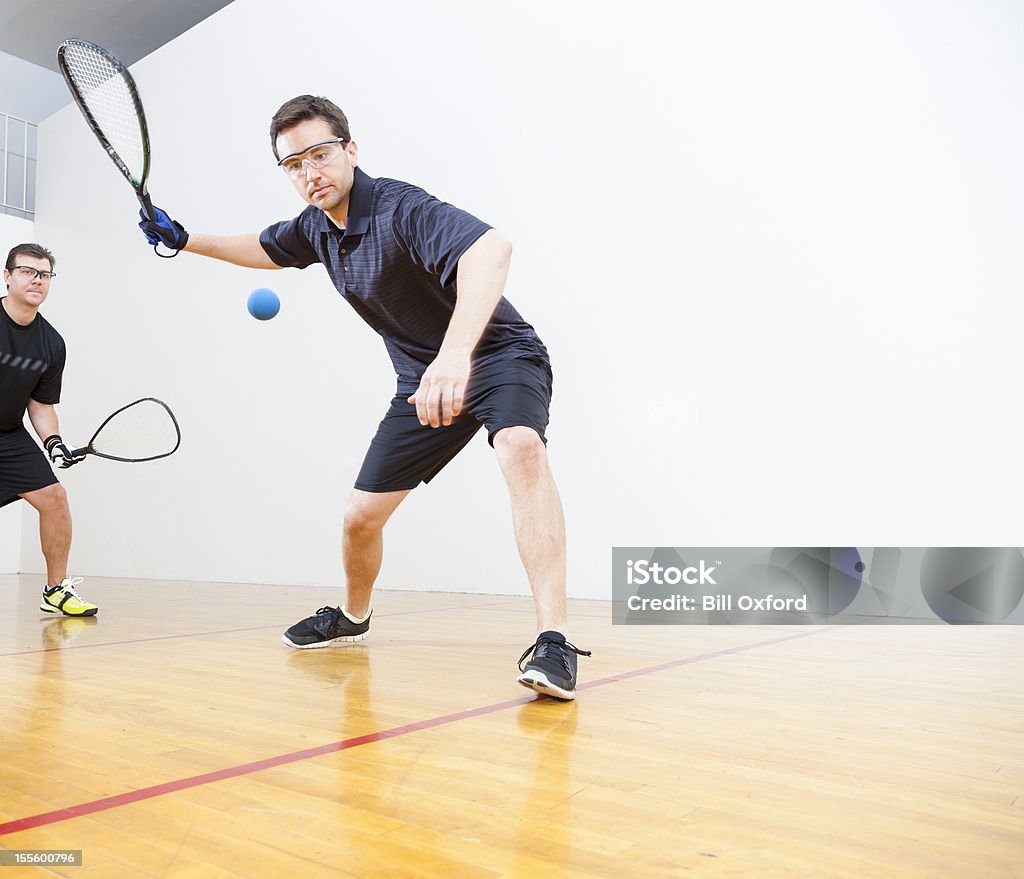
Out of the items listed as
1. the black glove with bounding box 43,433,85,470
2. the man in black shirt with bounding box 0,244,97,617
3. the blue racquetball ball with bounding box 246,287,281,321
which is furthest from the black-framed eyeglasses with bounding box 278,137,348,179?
the blue racquetball ball with bounding box 246,287,281,321

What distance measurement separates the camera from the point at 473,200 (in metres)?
3.71

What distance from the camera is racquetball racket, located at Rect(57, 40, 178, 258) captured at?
2068mm

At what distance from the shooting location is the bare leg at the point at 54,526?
2.84 metres

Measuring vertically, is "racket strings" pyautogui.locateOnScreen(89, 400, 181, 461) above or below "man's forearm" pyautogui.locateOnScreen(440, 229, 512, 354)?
below

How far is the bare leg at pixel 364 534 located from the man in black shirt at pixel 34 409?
1.21 metres

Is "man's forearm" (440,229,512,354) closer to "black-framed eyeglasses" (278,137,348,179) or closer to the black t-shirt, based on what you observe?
"black-framed eyeglasses" (278,137,348,179)

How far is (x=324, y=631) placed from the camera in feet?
6.51

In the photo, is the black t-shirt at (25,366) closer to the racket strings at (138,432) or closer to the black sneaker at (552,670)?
the racket strings at (138,432)

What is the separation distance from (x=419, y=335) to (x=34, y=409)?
5.84 feet

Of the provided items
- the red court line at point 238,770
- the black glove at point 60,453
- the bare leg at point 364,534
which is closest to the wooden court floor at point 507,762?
the red court line at point 238,770

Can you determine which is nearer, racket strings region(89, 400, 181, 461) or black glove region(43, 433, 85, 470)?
black glove region(43, 433, 85, 470)

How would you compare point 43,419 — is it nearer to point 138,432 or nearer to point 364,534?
point 138,432

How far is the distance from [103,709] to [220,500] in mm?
3275

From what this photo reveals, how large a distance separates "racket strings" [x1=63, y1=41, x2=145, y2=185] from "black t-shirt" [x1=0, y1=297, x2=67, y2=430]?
850mm
